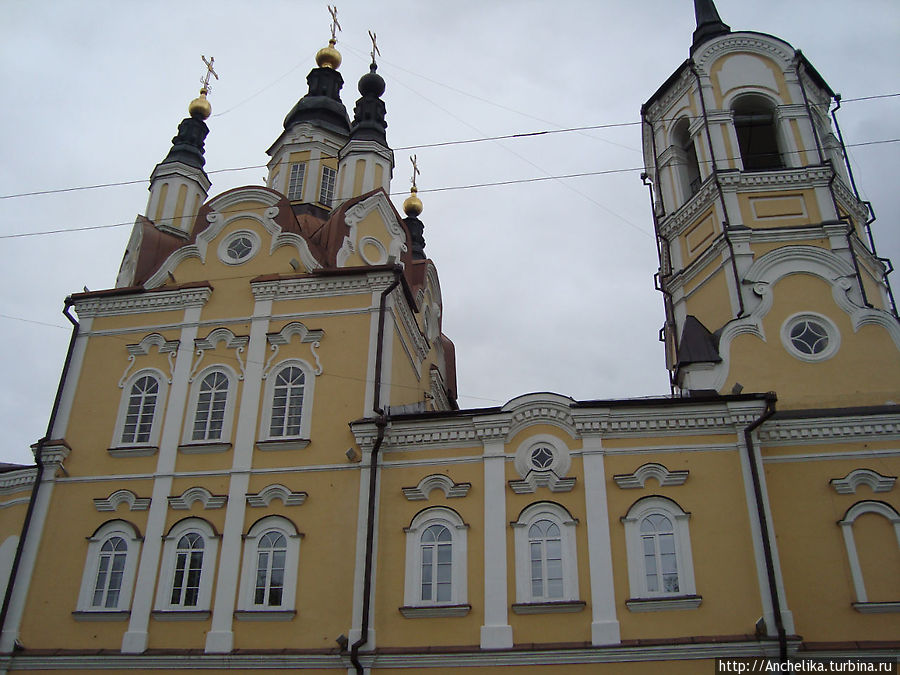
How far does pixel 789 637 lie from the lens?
13656mm

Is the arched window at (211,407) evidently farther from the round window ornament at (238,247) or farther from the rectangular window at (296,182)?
the rectangular window at (296,182)

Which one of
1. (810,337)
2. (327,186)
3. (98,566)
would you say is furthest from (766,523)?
(327,186)

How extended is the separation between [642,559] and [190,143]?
56.0 feet

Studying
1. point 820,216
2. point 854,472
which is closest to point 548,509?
point 854,472

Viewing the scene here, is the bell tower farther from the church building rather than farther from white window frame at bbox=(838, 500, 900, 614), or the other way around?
white window frame at bbox=(838, 500, 900, 614)

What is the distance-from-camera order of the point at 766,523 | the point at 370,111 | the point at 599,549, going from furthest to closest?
1. the point at 370,111
2. the point at 599,549
3. the point at 766,523

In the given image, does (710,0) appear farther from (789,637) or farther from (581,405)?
(789,637)

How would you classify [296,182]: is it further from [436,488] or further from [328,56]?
[436,488]

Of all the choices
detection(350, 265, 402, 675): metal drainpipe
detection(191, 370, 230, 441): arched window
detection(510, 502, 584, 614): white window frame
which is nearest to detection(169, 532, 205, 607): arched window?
detection(191, 370, 230, 441): arched window

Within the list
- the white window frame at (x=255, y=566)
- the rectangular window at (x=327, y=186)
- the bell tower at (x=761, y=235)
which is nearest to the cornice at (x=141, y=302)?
the white window frame at (x=255, y=566)

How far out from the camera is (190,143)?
78.9 ft

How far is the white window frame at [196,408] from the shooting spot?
17.3 m

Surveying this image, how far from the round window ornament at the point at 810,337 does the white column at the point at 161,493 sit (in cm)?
1285

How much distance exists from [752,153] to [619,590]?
1352 cm
